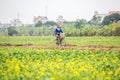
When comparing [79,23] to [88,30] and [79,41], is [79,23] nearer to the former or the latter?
[88,30]

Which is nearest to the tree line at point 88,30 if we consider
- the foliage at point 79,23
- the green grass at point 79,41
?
the foliage at point 79,23

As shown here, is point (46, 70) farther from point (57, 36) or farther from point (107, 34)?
point (107, 34)

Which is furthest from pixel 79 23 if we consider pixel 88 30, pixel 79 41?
pixel 79 41

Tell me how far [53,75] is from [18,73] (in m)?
0.87

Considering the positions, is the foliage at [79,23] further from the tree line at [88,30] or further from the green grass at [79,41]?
the green grass at [79,41]

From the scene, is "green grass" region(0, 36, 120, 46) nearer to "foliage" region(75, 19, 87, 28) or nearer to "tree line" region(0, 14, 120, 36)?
"tree line" region(0, 14, 120, 36)

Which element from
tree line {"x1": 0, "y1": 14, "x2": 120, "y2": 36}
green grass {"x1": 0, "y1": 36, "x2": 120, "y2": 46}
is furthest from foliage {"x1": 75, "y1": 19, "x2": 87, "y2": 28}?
green grass {"x1": 0, "y1": 36, "x2": 120, "y2": 46}

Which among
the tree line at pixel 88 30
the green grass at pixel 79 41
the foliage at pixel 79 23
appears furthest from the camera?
the foliage at pixel 79 23

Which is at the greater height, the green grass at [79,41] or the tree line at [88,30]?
the tree line at [88,30]

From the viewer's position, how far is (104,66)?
8.93 metres

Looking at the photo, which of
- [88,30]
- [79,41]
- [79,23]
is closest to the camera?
[79,41]

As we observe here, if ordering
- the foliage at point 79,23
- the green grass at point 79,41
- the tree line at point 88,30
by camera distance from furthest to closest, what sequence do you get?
the foliage at point 79,23
the tree line at point 88,30
the green grass at point 79,41

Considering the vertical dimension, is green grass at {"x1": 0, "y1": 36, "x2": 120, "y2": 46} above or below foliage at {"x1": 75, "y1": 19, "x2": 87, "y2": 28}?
below

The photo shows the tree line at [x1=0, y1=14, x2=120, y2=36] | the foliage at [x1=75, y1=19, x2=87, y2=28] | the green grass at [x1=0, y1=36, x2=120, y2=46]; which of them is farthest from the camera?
the foliage at [x1=75, y1=19, x2=87, y2=28]
